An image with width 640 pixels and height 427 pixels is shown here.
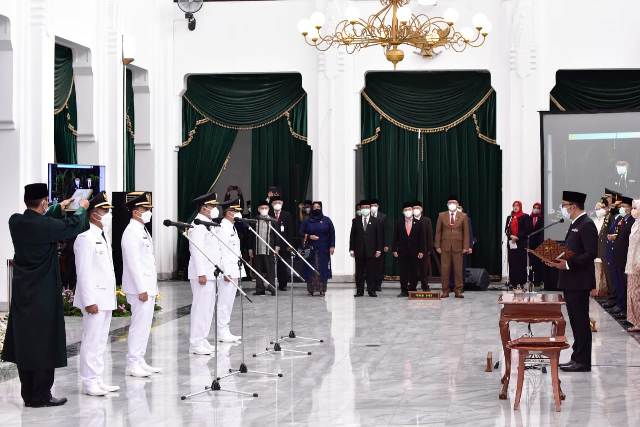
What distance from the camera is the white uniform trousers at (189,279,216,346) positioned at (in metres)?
10.1

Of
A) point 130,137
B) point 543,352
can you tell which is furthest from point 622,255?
point 130,137

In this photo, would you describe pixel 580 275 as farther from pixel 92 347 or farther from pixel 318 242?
pixel 318 242

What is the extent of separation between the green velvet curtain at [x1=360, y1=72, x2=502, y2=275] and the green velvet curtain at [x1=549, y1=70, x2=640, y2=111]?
3.84ft

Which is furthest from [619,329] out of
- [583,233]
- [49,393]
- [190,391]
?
[49,393]

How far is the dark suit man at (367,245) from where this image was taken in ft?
52.9

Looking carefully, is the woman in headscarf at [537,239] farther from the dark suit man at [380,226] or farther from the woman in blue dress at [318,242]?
the woman in blue dress at [318,242]

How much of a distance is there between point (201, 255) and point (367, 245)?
21.4 ft

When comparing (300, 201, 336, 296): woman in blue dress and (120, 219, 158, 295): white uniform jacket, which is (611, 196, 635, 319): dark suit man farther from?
(120, 219, 158, 295): white uniform jacket

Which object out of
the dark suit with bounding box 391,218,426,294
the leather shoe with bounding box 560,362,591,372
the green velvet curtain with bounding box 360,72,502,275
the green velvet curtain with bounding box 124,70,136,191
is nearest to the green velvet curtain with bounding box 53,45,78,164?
the green velvet curtain with bounding box 124,70,136,191

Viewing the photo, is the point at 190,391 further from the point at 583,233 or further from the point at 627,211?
the point at 627,211

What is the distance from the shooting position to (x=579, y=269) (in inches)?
344

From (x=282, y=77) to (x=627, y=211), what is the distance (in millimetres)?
7787

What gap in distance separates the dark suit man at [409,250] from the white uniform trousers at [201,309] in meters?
6.36

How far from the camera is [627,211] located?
12711 mm
